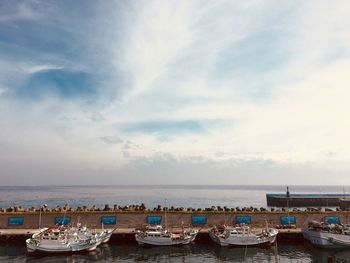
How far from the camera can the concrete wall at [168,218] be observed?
55156 millimetres

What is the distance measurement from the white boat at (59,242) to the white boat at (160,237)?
263 inches

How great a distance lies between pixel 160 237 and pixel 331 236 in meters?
25.1

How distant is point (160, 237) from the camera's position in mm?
50656

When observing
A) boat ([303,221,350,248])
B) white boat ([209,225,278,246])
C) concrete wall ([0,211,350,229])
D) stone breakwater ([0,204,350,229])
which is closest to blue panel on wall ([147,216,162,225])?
stone breakwater ([0,204,350,229])

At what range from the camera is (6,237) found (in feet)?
169

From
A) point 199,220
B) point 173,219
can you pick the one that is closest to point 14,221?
point 173,219

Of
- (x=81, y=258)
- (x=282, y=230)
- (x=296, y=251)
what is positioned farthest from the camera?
(x=282, y=230)

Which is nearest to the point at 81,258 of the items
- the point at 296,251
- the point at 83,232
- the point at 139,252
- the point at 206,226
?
the point at 83,232

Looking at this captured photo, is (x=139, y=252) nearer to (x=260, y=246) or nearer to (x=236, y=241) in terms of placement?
(x=236, y=241)

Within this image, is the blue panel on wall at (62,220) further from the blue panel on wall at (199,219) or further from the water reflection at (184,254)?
the blue panel on wall at (199,219)

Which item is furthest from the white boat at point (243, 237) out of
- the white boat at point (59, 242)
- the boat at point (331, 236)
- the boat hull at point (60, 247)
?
the white boat at point (59, 242)

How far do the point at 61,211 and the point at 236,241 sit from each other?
28402mm

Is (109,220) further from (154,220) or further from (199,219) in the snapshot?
(199,219)

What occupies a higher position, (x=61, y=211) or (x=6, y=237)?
(x=61, y=211)
